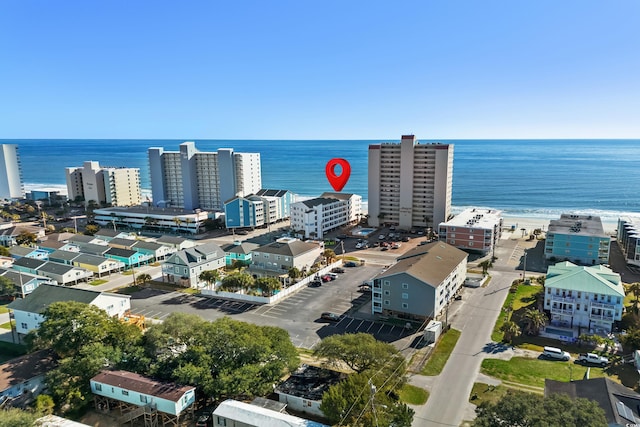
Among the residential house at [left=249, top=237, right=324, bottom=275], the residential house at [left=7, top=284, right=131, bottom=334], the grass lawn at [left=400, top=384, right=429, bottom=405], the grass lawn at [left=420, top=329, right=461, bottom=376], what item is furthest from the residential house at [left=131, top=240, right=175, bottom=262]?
the grass lawn at [left=400, top=384, right=429, bottom=405]

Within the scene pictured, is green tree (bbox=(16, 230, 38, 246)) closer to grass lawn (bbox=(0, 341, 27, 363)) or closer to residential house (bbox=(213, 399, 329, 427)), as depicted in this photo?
grass lawn (bbox=(0, 341, 27, 363))

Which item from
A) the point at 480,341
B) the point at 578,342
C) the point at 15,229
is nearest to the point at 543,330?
the point at 578,342

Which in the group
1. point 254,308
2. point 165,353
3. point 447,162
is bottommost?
point 254,308

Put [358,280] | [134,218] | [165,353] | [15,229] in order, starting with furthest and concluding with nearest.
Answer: [134,218] < [15,229] < [358,280] < [165,353]

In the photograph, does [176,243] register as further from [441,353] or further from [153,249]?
[441,353]

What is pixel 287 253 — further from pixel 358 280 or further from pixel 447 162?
pixel 447 162

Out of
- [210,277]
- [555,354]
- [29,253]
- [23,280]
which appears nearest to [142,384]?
[210,277]
